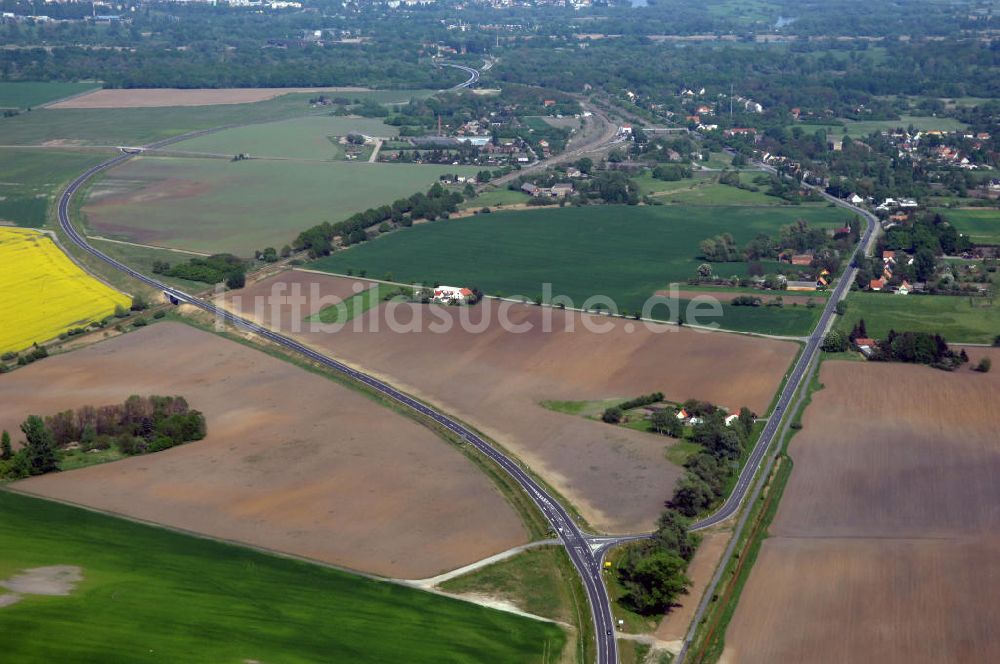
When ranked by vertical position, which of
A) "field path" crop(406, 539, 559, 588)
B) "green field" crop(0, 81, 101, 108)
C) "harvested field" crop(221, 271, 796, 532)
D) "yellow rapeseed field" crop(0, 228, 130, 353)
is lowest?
"yellow rapeseed field" crop(0, 228, 130, 353)

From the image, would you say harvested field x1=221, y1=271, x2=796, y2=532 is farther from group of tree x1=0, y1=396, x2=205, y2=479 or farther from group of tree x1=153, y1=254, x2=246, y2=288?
group of tree x1=0, y1=396, x2=205, y2=479

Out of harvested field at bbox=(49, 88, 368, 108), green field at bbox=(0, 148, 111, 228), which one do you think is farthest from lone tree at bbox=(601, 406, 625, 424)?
harvested field at bbox=(49, 88, 368, 108)

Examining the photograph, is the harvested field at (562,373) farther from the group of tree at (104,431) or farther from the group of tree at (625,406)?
the group of tree at (104,431)

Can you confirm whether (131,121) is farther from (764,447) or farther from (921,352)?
(764,447)

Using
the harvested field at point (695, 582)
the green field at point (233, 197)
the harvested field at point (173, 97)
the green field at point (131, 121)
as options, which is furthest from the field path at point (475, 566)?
the harvested field at point (173, 97)

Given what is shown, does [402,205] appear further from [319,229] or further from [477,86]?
[477,86]

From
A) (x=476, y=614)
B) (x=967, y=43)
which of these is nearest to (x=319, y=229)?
(x=476, y=614)
